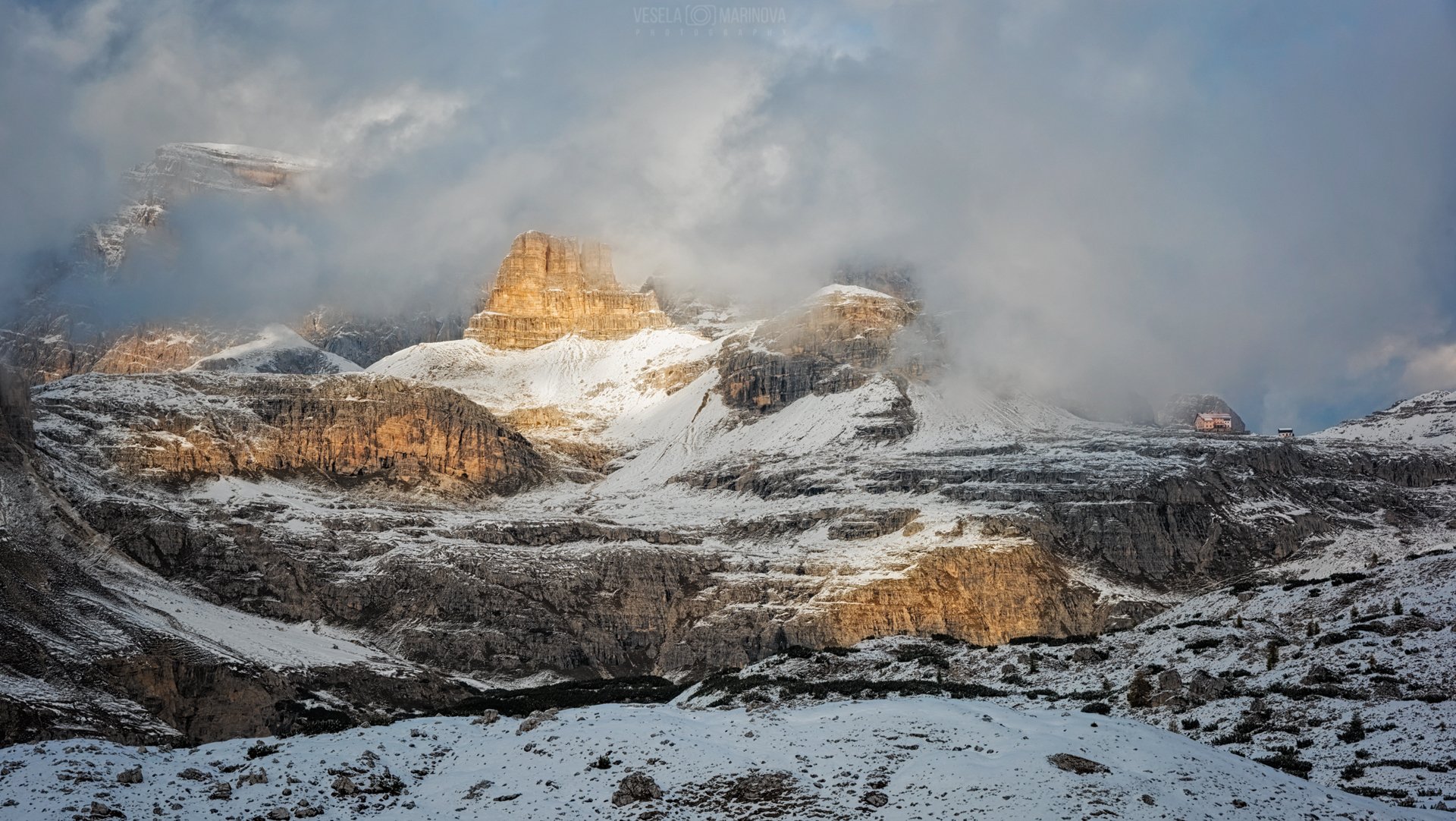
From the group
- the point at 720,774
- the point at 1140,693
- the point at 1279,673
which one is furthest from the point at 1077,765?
the point at 1279,673

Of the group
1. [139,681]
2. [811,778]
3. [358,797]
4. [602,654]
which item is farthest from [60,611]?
[811,778]

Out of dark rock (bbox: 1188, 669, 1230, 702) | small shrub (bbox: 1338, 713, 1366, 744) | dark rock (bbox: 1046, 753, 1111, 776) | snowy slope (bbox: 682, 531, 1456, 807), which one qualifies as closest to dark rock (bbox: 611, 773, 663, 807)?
dark rock (bbox: 1046, 753, 1111, 776)

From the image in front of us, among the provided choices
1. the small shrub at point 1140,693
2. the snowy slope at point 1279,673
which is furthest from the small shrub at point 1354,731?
the small shrub at point 1140,693

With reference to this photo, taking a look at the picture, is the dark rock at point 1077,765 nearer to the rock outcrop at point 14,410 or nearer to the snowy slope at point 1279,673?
the snowy slope at point 1279,673

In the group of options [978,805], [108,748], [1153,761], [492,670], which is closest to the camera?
[978,805]

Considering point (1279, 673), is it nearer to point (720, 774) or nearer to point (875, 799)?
point (875, 799)

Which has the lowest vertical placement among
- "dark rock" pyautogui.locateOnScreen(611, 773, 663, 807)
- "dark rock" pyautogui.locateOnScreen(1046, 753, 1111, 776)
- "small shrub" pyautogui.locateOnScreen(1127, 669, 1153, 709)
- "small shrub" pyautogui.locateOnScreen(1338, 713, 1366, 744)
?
"dark rock" pyautogui.locateOnScreen(611, 773, 663, 807)

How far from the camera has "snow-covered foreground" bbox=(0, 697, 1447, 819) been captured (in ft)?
141

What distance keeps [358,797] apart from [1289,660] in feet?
137

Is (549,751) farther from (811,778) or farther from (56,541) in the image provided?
(56,541)

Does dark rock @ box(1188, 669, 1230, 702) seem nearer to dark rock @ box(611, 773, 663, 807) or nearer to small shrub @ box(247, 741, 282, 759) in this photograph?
dark rock @ box(611, 773, 663, 807)

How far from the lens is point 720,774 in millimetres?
46562

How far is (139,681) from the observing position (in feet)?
440

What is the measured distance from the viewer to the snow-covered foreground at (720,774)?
43.1m
